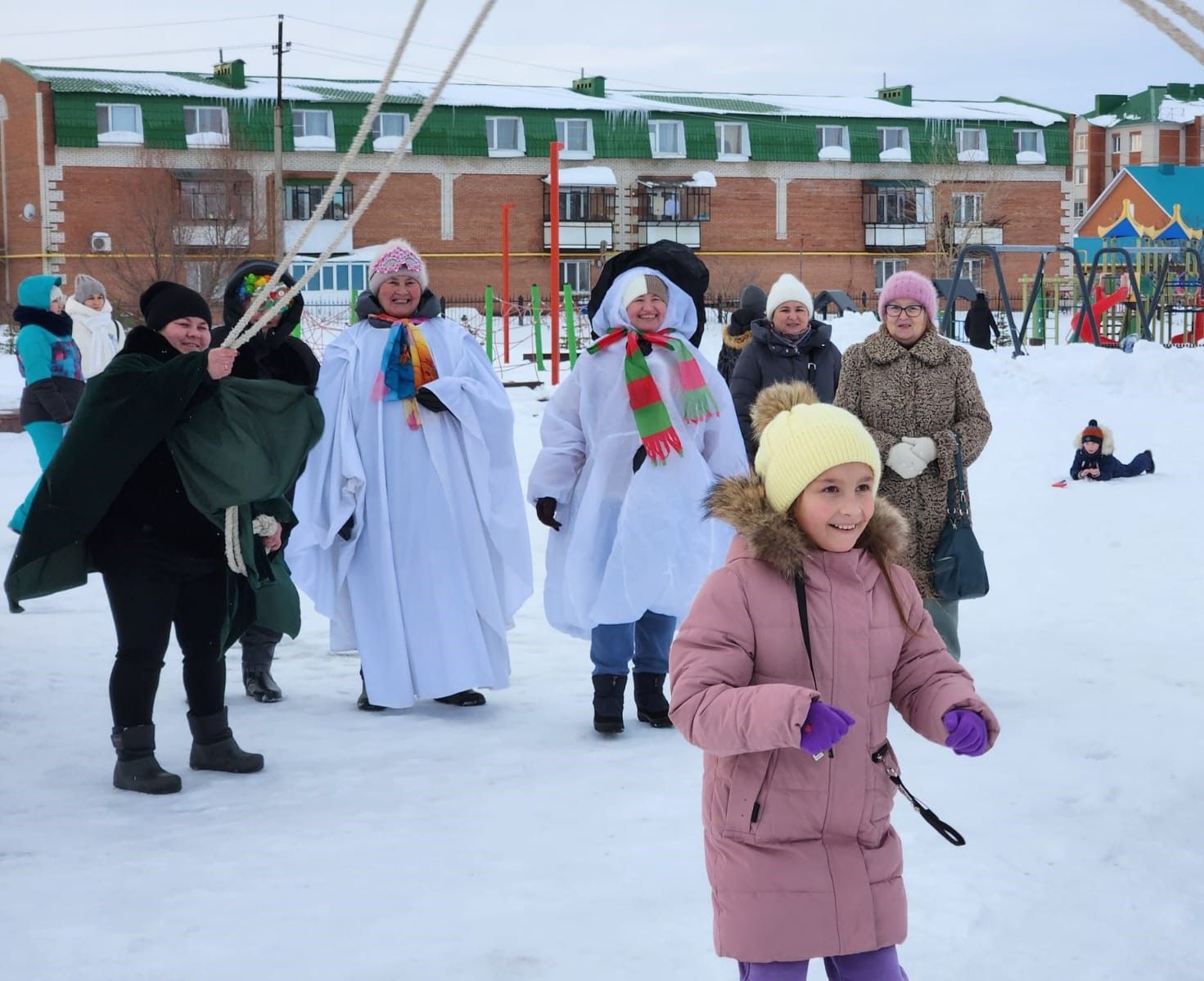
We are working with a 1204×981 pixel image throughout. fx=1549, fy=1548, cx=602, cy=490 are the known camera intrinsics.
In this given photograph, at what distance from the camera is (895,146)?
164 feet

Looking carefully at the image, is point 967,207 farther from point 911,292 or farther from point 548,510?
point 548,510

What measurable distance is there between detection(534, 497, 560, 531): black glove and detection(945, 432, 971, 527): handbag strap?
1.35 metres

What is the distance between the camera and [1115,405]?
14711 mm

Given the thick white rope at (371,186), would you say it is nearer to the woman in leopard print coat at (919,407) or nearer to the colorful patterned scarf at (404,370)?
the colorful patterned scarf at (404,370)

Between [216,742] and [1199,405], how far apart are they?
39.7ft

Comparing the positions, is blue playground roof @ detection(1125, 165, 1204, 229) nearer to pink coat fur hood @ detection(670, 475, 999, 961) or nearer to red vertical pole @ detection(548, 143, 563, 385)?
red vertical pole @ detection(548, 143, 563, 385)

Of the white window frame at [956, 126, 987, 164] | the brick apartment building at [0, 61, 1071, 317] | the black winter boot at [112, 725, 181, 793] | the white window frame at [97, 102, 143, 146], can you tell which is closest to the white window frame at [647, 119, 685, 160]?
the brick apartment building at [0, 61, 1071, 317]

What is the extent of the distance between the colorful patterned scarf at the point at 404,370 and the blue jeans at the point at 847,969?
10.8 feet

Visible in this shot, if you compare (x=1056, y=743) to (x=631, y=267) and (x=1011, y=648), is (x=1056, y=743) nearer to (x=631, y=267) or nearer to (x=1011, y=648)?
(x=1011, y=648)

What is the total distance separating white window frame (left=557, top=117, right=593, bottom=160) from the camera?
154 feet

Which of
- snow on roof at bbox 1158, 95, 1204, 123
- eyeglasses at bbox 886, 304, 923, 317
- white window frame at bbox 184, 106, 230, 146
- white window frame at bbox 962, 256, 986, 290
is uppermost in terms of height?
snow on roof at bbox 1158, 95, 1204, 123

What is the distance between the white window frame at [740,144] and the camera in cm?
4800

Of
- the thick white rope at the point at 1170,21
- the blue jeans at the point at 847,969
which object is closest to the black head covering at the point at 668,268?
the thick white rope at the point at 1170,21

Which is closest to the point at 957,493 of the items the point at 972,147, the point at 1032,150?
the point at 972,147
